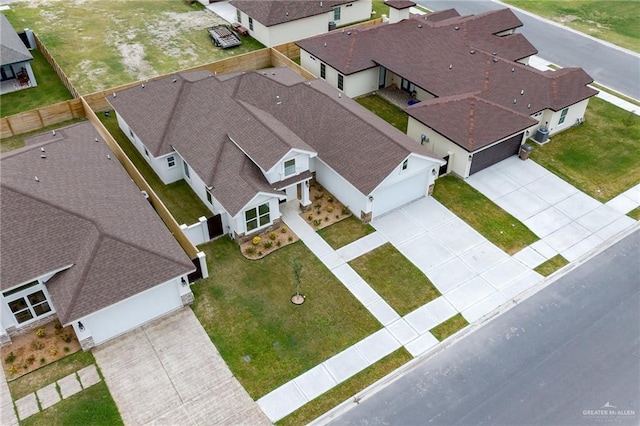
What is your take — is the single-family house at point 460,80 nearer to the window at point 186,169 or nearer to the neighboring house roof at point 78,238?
the window at point 186,169

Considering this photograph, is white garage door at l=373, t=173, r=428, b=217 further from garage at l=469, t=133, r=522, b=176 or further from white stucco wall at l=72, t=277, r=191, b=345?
white stucco wall at l=72, t=277, r=191, b=345

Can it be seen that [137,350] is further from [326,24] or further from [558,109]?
[326,24]

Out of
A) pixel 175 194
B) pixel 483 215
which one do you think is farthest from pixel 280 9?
pixel 483 215

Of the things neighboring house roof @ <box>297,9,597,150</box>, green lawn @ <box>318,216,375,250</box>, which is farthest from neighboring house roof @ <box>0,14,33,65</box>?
green lawn @ <box>318,216,375,250</box>

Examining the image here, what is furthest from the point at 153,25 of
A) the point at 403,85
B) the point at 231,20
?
the point at 403,85

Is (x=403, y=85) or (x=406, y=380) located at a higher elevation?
(x=403, y=85)

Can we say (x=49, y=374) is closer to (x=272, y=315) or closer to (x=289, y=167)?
(x=272, y=315)
